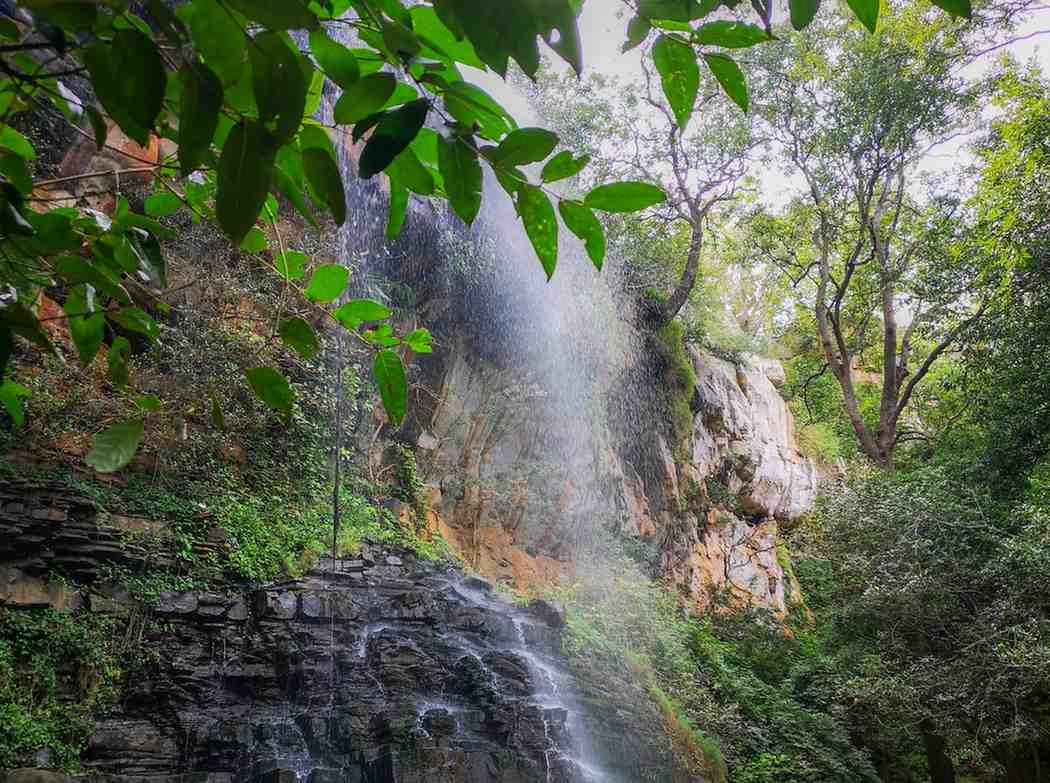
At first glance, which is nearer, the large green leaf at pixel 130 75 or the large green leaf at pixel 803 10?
the large green leaf at pixel 130 75

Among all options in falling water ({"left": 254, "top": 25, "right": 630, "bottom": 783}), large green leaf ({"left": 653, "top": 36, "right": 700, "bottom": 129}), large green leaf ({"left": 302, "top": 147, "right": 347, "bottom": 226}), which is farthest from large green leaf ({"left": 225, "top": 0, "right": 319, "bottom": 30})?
falling water ({"left": 254, "top": 25, "right": 630, "bottom": 783})

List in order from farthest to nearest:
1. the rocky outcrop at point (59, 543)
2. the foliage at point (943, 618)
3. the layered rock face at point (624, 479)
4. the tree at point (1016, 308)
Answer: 1. the layered rock face at point (624, 479)
2. the tree at point (1016, 308)
3. the foliage at point (943, 618)
4. the rocky outcrop at point (59, 543)

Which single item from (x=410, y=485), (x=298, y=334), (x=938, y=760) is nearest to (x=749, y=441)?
(x=938, y=760)

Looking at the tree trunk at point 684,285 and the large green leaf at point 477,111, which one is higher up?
the tree trunk at point 684,285

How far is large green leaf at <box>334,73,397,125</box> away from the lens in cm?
56

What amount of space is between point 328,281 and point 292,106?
0.44 metres

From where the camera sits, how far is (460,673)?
653cm

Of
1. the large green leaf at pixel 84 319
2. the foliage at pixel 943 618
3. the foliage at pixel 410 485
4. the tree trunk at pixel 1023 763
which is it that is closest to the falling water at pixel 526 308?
the foliage at pixel 410 485

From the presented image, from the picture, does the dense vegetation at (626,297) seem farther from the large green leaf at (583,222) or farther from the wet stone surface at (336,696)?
the wet stone surface at (336,696)

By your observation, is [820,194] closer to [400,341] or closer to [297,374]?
[297,374]

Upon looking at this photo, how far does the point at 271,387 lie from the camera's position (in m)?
0.85

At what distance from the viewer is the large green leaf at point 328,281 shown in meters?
0.90

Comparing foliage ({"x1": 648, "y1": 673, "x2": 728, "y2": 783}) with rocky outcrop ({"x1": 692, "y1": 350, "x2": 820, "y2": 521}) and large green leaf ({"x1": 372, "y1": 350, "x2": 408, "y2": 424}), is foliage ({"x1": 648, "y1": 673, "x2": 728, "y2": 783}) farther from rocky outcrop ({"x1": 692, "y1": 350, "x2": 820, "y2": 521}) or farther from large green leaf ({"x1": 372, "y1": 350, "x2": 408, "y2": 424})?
large green leaf ({"x1": 372, "y1": 350, "x2": 408, "y2": 424})

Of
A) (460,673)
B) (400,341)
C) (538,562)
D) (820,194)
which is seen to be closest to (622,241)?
(820,194)
